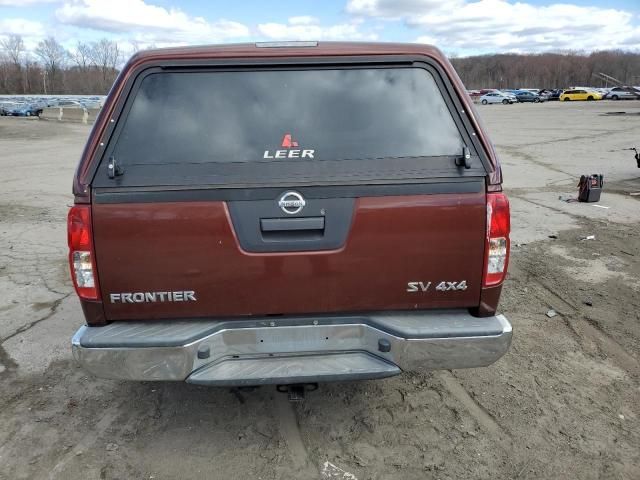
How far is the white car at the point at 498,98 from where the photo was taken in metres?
65.6

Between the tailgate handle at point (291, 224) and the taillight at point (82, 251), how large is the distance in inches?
33.9

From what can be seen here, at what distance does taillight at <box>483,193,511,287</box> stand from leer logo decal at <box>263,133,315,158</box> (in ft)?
3.17

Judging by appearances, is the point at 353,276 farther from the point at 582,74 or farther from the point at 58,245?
the point at 582,74

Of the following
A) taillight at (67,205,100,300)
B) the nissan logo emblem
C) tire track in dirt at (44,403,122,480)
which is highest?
the nissan logo emblem

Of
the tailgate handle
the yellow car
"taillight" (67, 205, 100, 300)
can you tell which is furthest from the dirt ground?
the yellow car

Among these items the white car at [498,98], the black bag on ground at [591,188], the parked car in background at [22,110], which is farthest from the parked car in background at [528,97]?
the black bag on ground at [591,188]

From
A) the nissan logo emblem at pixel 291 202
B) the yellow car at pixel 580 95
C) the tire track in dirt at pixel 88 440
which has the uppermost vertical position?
the yellow car at pixel 580 95

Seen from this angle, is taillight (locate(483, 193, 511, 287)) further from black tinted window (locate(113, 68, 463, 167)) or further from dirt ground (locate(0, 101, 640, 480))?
dirt ground (locate(0, 101, 640, 480))

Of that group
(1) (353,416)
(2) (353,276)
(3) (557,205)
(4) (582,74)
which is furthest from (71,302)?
(4) (582,74)

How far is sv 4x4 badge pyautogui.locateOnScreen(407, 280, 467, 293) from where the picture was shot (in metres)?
2.74

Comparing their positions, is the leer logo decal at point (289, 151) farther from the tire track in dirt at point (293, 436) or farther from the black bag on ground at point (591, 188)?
the black bag on ground at point (591, 188)

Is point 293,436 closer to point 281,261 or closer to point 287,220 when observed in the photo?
point 281,261

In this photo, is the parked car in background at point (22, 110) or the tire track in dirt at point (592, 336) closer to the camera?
the tire track in dirt at point (592, 336)

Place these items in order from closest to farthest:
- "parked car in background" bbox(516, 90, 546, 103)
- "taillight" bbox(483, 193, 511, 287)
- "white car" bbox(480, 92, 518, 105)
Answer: "taillight" bbox(483, 193, 511, 287), "white car" bbox(480, 92, 518, 105), "parked car in background" bbox(516, 90, 546, 103)
